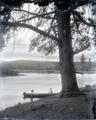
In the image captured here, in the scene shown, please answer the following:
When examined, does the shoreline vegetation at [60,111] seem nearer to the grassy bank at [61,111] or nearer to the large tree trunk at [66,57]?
the grassy bank at [61,111]

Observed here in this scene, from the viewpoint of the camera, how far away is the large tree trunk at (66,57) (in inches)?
634

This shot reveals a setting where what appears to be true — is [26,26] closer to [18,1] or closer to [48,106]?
[18,1]

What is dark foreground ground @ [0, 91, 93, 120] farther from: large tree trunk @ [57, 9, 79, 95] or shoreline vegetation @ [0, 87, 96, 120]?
large tree trunk @ [57, 9, 79, 95]

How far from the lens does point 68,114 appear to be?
12820 millimetres

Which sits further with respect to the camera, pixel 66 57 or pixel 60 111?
pixel 66 57

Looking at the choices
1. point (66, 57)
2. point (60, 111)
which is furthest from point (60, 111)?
point (66, 57)

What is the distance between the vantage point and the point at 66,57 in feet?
52.8

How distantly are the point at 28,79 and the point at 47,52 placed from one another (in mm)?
21343

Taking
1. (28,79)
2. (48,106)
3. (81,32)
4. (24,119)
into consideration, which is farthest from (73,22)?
(28,79)

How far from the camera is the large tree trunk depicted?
16094 millimetres

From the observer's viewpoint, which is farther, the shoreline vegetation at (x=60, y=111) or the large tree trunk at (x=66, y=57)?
the large tree trunk at (x=66, y=57)

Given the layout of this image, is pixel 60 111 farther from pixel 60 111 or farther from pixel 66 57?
pixel 66 57

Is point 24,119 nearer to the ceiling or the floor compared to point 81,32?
nearer to the floor

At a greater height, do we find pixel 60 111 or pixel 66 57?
pixel 66 57
